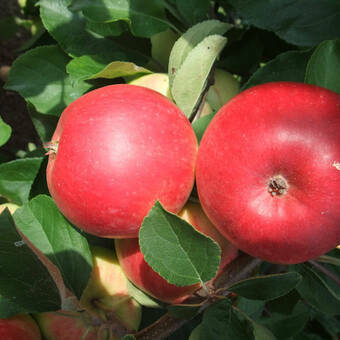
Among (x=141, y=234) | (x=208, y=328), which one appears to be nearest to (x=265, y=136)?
(x=141, y=234)

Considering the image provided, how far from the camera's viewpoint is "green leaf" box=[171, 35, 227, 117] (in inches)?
36.8

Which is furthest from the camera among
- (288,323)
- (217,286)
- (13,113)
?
(13,113)

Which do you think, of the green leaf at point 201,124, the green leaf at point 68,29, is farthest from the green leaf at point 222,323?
the green leaf at point 68,29

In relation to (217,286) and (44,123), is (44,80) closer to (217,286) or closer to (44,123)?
(44,123)

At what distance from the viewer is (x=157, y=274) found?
3.14 feet

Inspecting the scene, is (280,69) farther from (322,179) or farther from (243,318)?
(243,318)

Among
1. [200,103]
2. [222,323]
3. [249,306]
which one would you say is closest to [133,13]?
[200,103]

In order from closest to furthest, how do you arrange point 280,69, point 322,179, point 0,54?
point 322,179 → point 280,69 → point 0,54

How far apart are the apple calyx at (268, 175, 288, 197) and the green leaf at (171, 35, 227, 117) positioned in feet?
0.98

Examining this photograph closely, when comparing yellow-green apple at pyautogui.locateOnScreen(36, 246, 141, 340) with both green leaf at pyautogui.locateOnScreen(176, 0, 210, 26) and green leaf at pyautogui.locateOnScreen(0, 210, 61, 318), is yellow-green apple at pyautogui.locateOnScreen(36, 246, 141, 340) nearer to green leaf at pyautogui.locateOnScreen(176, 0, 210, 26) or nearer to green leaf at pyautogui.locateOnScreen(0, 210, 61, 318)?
green leaf at pyautogui.locateOnScreen(0, 210, 61, 318)

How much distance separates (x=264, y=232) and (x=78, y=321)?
1.83ft

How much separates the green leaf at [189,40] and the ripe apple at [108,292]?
0.46 meters

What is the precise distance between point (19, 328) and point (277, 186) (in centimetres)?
67

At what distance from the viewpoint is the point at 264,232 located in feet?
2.49
